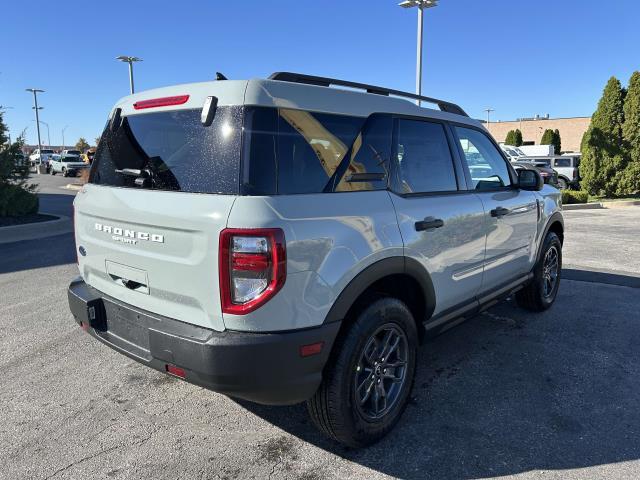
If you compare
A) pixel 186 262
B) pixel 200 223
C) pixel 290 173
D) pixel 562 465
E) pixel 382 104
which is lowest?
pixel 562 465

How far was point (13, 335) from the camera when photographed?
4402 millimetres

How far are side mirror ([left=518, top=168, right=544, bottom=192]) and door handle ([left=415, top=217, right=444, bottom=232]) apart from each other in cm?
160

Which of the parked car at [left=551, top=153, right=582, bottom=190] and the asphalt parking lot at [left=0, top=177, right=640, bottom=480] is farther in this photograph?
the parked car at [left=551, top=153, right=582, bottom=190]

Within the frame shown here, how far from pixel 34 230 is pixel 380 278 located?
9.42 meters

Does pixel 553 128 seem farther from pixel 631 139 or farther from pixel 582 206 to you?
pixel 582 206

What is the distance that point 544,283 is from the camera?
16.4 feet

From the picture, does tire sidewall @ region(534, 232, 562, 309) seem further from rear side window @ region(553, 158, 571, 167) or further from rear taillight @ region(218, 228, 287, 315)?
rear side window @ region(553, 158, 571, 167)

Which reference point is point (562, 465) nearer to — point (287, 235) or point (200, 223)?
point (287, 235)

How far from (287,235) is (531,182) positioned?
2.96 m

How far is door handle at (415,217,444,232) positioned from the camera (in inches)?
116

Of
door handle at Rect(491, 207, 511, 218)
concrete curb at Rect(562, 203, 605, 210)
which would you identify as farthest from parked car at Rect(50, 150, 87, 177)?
door handle at Rect(491, 207, 511, 218)

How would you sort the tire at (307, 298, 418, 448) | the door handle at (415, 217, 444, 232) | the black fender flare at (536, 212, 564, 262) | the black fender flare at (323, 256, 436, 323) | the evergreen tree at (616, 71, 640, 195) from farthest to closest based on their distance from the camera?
the evergreen tree at (616, 71, 640, 195), the black fender flare at (536, 212, 564, 262), the door handle at (415, 217, 444, 232), the tire at (307, 298, 418, 448), the black fender flare at (323, 256, 436, 323)

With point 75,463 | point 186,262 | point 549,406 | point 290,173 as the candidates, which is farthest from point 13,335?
point 549,406

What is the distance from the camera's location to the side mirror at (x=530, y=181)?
4278mm
